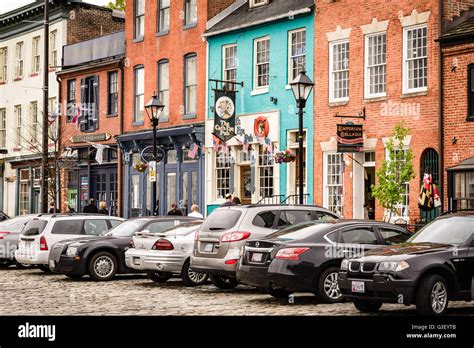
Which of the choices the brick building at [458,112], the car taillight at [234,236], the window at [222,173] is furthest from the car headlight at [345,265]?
the window at [222,173]

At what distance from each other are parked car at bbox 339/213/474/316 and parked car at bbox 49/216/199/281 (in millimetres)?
7893

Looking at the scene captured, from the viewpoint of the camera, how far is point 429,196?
25.8 m

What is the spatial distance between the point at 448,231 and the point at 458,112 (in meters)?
10.5

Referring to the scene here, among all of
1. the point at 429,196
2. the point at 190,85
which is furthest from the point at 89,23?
the point at 429,196

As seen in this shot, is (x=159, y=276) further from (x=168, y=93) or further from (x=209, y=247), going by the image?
(x=168, y=93)

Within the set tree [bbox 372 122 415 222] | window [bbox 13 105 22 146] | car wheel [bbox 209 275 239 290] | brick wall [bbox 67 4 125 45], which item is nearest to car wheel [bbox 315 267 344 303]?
car wheel [bbox 209 275 239 290]

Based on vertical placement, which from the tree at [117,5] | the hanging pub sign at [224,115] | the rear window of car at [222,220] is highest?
the tree at [117,5]

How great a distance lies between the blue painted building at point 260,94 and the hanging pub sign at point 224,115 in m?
0.61

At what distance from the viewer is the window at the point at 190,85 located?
37.2 meters

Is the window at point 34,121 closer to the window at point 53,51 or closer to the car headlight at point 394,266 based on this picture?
the window at point 53,51

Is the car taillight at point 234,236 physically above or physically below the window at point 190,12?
below

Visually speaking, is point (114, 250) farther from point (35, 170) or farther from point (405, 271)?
point (35, 170)

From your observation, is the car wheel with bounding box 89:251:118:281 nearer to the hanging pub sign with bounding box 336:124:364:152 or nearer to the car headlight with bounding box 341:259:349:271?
the hanging pub sign with bounding box 336:124:364:152

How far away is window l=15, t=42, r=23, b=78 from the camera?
4972 centimetres
